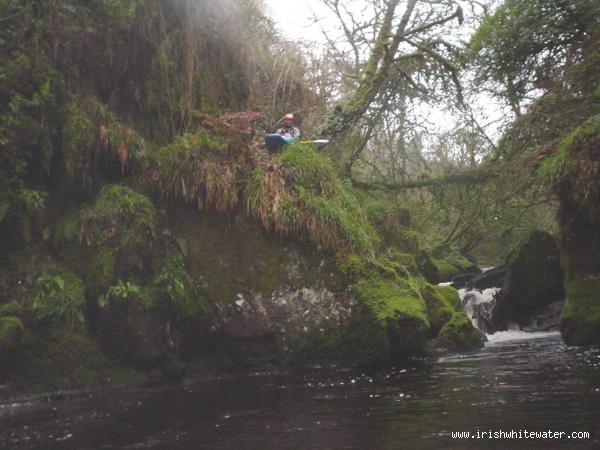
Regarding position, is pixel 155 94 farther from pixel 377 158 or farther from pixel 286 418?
pixel 377 158

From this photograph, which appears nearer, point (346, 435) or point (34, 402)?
point (346, 435)

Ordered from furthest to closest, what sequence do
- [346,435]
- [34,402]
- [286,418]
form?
[34,402] → [286,418] → [346,435]

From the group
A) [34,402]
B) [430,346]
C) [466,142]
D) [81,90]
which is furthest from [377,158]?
[34,402]

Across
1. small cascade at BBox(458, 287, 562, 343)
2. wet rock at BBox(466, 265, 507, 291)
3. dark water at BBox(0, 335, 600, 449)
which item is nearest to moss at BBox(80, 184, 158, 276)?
dark water at BBox(0, 335, 600, 449)

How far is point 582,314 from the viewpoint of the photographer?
28.1 feet

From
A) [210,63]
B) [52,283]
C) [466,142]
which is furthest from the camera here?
[466,142]

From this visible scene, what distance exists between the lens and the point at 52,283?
25.4 feet

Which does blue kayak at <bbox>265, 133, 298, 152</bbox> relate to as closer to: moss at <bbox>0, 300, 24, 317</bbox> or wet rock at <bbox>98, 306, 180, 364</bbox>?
wet rock at <bbox>98, 306, 180, 364</bbox>

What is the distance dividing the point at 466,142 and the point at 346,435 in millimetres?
12248

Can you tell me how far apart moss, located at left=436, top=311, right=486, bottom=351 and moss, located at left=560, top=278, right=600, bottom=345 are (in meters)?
1.49

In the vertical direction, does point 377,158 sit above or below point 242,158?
above

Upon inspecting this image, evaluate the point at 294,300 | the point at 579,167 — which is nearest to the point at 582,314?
the point at 579,167

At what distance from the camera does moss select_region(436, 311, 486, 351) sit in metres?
9.46

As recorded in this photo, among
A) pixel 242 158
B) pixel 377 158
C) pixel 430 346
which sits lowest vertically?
pixel 430 346
